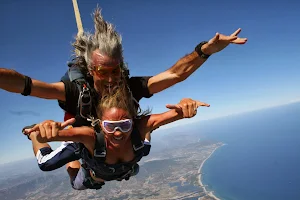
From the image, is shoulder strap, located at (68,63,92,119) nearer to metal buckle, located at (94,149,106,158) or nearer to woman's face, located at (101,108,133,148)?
woman's face, located at (101,108,133,148)

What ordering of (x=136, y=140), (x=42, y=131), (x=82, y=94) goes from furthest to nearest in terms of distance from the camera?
(x=136, y=140) < (x=82, y=94) < (x=42, y=131)

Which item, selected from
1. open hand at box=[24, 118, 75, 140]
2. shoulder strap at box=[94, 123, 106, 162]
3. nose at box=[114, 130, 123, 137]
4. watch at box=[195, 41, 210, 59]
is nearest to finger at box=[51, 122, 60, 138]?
open hand at box=[24, 118, 75, 140]

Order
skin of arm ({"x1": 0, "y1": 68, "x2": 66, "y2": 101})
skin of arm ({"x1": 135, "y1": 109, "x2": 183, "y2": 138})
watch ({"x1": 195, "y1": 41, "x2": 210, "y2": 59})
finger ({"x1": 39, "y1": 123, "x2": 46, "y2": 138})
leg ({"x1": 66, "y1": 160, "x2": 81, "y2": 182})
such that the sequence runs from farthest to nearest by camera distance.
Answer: leg ({"x1": 66, "y1": 160, "x2": 81, "y2": 182}) < watch ({"x1": 195, "y1": 41, "x2": 210, "y2": 59}) < skin of arm ({"x1": 135, "y1": 109, "x2": 183, "y2": 138}) < skin of arm ({"x1": 0, "y1": 68, "x2": 66, "y2": 101}) < finger ({"x1": 39, "y1": 123, "x2": 46, "y2": 138})

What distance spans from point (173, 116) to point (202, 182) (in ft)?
276

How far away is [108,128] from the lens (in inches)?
118

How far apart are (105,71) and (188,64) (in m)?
1.16

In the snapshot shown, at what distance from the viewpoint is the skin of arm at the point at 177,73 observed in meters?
3.15

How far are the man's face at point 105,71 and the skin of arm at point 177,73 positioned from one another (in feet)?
2.24

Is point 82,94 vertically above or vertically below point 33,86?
→ below

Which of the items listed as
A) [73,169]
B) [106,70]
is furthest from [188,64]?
[73,169]

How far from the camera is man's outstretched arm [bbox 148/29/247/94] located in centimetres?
288

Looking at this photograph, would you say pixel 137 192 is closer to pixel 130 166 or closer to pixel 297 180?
pixel 297 180

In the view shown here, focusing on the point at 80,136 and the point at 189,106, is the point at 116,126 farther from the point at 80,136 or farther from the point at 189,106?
the point at 189,106

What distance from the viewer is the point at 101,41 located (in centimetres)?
306
